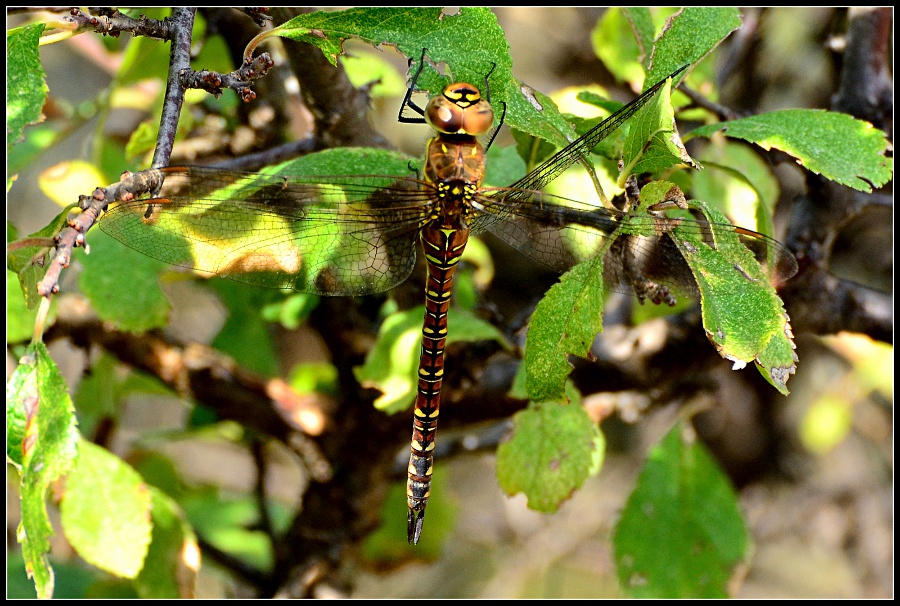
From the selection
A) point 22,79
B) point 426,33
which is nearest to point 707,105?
point 426,33

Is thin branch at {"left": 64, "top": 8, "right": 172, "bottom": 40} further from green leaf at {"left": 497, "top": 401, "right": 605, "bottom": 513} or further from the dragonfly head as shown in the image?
green leaf at {"left": 497, "top": 401, "right": 605, "bottom": 513}

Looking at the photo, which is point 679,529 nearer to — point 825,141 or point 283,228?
point 825,141

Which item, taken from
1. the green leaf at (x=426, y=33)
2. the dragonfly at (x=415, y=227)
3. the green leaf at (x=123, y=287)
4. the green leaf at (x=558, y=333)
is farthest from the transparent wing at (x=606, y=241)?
the green leaf at (x=123, y=287)

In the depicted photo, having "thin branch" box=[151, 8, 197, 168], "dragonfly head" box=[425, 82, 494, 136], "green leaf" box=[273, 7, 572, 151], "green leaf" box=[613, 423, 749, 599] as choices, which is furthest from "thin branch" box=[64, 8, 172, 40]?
"green leaf" box=[613, 423, 749, 599]

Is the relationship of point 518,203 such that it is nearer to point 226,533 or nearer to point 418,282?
point 418,282

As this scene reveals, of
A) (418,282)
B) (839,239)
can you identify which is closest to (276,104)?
(418,282)
